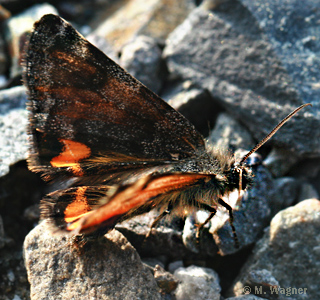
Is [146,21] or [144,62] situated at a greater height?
[146,21]

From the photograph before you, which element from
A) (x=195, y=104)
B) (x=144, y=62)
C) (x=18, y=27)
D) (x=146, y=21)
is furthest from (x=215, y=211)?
(x=18, y=27)

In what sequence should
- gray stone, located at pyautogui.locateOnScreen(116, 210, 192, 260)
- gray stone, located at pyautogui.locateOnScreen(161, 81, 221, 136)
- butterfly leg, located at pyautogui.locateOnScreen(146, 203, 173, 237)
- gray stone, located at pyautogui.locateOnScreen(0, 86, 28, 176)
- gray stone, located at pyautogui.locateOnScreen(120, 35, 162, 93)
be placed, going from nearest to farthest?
butterfly leg, located at pyautogui.locateOnScreen(146, 203, 173, 237) < gray stone, located at pyautogui.locateOnScreen(116, 210, 192, 260) < gray stone, located at pyautogui.locateOnScreen(0, 86, 28, 176) < gray stone, located at pyautogui.locateOnScreen(161, 81, 221, 136) < gray stone, located at pyautogui.locateOnScreen(120, 35, 162, 93)

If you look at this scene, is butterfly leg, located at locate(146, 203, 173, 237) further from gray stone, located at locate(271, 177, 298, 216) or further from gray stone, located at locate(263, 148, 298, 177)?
gray stone, located at locate(263, 148, 298, 177)

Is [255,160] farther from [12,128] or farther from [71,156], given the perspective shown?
[12,128]

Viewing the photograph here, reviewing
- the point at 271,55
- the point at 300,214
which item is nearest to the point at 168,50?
the point at 271,55

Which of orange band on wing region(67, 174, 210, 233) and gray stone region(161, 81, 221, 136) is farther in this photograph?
gray stone region(161, 81, 221, 136)

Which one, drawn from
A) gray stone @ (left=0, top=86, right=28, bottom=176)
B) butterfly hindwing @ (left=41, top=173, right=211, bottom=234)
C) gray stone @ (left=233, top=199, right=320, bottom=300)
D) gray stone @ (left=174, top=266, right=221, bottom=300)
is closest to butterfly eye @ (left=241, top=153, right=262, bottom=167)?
gray stone @ (left=233, top=199, right=320, bottom=300)
